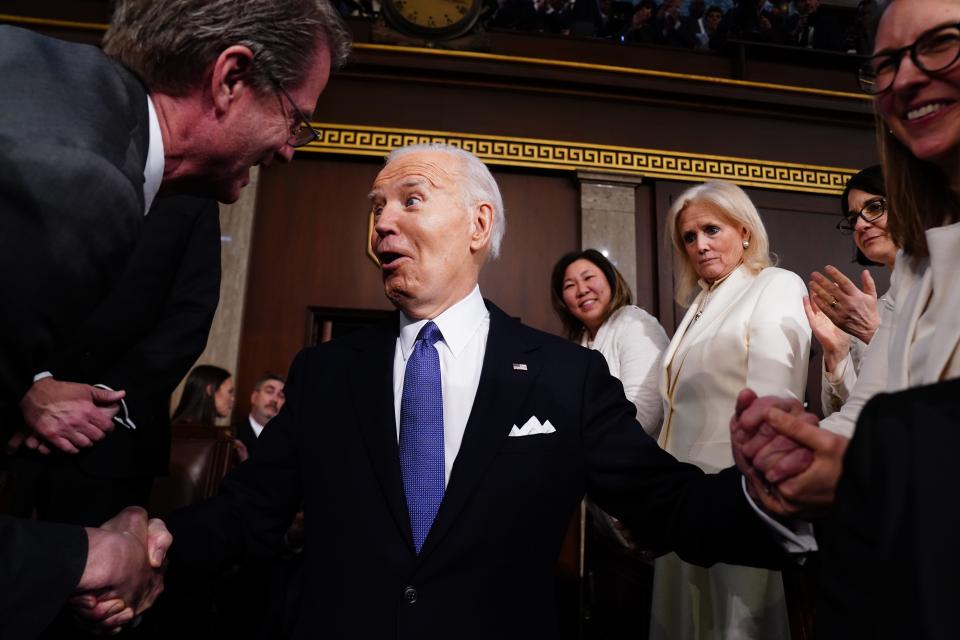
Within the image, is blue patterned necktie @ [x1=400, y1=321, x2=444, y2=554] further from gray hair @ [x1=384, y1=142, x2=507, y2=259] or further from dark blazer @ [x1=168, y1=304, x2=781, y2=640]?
gray hair @ [x1=384, y1=142, x2=507, y2=259]

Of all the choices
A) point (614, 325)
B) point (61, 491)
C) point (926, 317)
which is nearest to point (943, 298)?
point (926, 317)

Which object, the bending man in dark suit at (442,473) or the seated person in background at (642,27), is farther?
the seated person in background at (642,27)

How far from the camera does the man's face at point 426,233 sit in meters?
1.57

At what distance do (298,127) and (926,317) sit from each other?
3.68 feet

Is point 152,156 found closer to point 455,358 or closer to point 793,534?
point 455,358

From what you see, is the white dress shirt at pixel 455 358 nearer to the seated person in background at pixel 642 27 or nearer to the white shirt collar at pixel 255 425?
the white shirt collar at pixel 255 425

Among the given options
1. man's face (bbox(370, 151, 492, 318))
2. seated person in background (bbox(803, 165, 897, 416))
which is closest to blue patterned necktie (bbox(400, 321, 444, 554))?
man's face (bbox(370, 151, 492, 318))

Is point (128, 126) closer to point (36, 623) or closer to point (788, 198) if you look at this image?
point (36, 623)

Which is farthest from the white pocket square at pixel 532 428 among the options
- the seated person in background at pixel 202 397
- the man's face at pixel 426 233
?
the seated person in background at pixel 202 397

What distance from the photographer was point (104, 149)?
81 centimetres

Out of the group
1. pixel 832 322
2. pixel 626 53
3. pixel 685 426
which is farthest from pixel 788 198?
pixel 685 426

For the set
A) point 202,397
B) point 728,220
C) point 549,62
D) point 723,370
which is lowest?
point 723,370

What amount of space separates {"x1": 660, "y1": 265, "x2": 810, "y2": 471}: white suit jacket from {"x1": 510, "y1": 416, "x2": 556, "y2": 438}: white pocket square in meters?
0.69

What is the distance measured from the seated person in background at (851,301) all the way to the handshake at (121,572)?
1824mm
